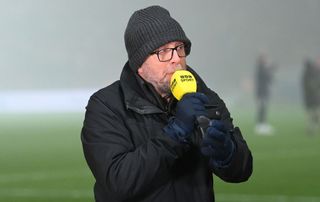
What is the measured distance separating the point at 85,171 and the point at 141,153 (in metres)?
9.69

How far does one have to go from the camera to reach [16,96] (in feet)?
131

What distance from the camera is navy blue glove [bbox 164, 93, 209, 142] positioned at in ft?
9.04

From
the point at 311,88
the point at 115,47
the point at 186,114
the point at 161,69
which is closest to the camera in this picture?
the point at 186,114

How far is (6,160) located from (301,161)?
504cm

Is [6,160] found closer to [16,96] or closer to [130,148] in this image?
[130,148]

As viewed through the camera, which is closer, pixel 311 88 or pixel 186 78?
pixel 186 78

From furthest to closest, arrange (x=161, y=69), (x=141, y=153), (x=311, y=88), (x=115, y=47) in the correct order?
(x=115, y=47) → (x=311, y=88) → (x=161, y=69) → (x=141, y=153)

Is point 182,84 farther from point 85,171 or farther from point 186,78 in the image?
point 85,171

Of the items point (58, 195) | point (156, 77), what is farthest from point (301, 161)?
point (156, 77)

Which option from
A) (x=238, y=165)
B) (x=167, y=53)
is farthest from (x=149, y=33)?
(x=238, y=165)

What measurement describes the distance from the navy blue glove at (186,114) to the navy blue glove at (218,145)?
6 cm

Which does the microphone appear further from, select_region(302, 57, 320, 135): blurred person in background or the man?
select_region(302, 57, 320, 135): blurred person in background

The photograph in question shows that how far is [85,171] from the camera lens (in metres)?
12.5

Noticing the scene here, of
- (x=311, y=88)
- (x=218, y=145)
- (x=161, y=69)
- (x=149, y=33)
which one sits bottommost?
(x=218, y=145)
